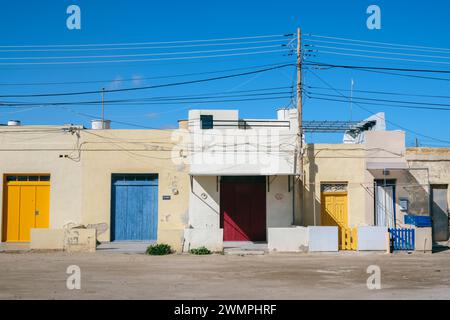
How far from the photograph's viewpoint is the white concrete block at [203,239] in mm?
20297

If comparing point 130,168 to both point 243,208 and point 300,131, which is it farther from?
point 300,131

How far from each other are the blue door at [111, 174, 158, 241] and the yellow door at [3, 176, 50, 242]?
2.86 m

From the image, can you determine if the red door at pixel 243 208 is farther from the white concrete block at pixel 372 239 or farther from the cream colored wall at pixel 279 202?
the white concrete block at pixel 372 239

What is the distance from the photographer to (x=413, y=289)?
13172mm

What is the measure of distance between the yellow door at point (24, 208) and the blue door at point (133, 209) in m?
2.86

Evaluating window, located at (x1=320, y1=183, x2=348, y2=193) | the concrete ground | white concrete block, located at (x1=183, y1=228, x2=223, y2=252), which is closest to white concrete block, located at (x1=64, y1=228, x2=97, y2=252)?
the concrete ground

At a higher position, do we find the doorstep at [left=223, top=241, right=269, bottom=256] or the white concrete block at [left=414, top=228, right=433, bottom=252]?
the white concrete block at [left=414, top=228, right=433, bottom=252]

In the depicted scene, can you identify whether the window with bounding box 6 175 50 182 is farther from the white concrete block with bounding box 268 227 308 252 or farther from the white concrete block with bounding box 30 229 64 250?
the white concrete block with bounding box 268 227 308 252

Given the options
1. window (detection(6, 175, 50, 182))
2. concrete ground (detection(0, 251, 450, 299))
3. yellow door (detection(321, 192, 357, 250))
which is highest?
window (detection(6, 175, 50, 182))

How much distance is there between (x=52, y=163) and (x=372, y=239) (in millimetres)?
13287

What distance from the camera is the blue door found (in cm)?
2383
